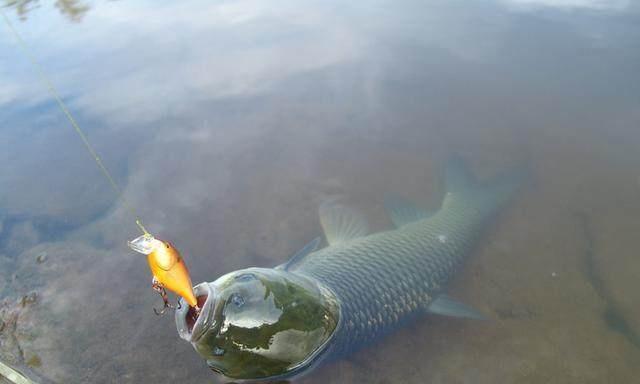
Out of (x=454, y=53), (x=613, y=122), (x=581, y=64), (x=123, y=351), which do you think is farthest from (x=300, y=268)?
(x=581, y=64)

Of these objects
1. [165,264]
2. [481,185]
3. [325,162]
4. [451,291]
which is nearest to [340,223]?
[325,162]

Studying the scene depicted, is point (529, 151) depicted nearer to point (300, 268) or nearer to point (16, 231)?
point (300, 268)

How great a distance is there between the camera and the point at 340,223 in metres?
3.61

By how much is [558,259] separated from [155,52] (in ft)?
18.0

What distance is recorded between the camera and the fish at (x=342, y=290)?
2107mm

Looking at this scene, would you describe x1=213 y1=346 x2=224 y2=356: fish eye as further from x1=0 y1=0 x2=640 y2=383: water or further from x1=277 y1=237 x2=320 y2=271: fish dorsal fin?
x1=277 y1=237 x2=320 y2=271: fish dorsal fin

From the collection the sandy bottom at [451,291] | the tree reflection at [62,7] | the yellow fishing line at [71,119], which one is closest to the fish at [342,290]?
the sandy bottom at [451,291]

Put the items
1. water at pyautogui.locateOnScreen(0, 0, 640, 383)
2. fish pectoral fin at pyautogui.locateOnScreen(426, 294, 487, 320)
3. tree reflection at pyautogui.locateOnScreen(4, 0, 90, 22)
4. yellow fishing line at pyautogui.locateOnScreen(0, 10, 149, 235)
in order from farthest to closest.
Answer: tree reflection at pyautogui.locateOnScreen(4, 0, 90, 22), yellow fishing line at pyautogui.locateOnScreen(0, 10, 149, 235), fish pectoral fin at pyautogui.locateOnScreen(426, 294, 487, 320), water at pyautogui.locateOnScreen(0, 0, 640, 383)

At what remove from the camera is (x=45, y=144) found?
465 cm

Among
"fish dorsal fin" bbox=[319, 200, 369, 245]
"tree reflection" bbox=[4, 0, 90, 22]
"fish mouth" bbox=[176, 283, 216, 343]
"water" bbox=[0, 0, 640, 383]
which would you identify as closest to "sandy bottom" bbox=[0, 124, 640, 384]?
"water" bbox=[0, 0, 640, 383]

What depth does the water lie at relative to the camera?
9.31 ft

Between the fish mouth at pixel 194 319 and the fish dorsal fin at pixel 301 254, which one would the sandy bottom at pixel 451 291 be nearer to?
the fish dorsal fin at pixel 301 254

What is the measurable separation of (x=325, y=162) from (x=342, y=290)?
177cm

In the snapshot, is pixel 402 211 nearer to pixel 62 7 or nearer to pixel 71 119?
pixel 71 119
